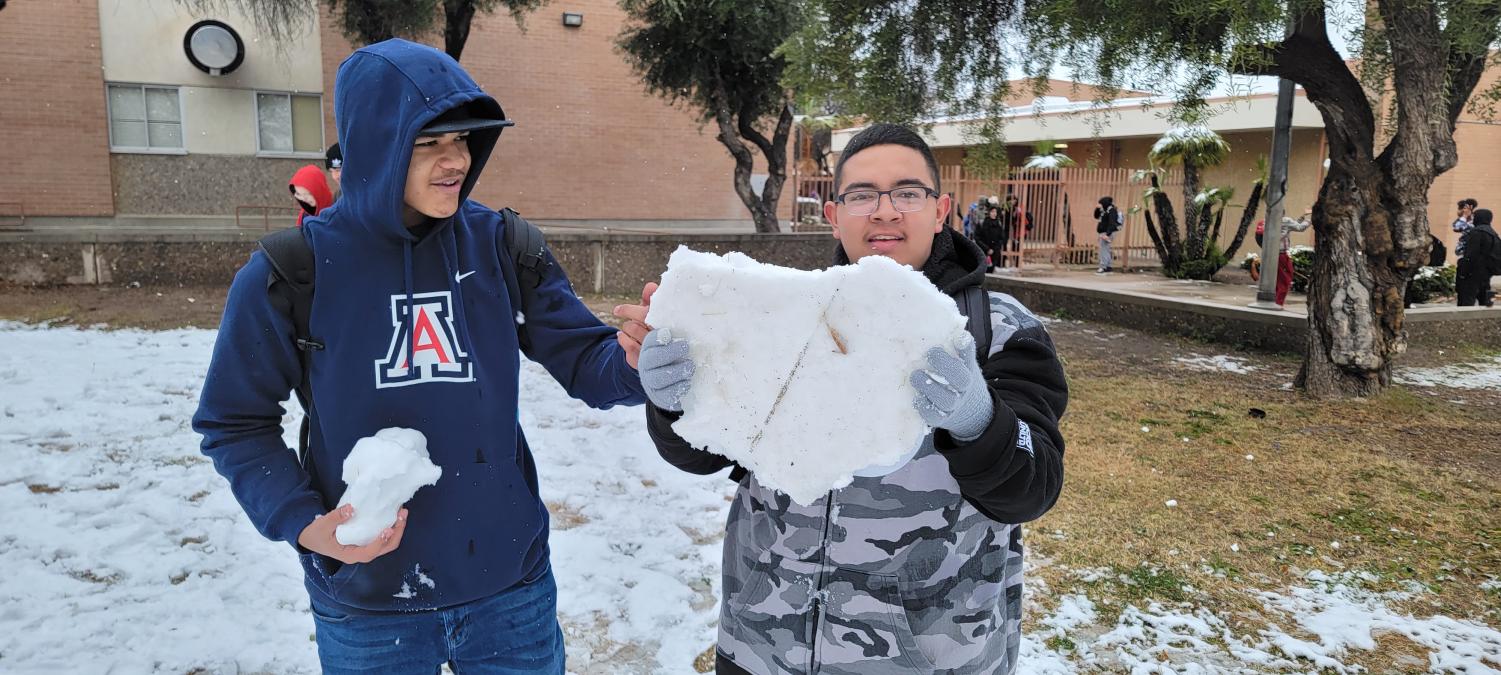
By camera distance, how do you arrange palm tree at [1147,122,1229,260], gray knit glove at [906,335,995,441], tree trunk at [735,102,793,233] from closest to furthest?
1. gray knit glove at [906,335,995,441]
2. tree trunk at [735,102,793,233]
3. palm tree at [1147,122,1229,260]

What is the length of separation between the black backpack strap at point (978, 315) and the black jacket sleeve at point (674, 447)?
0.54 meters

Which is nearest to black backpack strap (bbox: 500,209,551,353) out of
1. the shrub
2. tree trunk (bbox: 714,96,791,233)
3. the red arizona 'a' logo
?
the red arizona 'a' logo

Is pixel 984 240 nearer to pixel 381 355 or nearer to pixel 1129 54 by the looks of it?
pixel 1129 54

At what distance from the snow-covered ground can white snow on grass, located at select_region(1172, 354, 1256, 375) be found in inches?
206

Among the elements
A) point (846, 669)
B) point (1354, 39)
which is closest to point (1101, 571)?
point (846, 669)

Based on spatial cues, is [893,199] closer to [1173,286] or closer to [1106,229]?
[1173,286]

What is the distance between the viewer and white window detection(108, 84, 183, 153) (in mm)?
18109

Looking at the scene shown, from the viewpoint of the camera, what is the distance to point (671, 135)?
70.6 ft

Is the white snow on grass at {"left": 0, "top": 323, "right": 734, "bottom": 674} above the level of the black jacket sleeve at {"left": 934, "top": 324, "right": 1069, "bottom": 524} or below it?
below

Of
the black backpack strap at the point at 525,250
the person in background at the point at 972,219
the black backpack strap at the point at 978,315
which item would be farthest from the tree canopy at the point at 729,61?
the black backpack strap at the point at 978,315

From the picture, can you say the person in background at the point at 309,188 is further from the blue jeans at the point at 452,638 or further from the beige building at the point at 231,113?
the beige building at the point at 231,113

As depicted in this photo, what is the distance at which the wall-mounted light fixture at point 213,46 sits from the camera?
18031 millimetres

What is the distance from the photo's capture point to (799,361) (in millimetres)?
1573

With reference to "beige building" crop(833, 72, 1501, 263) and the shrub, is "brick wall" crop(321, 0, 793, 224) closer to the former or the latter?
"beige building" crop(833, 72, 1501, 263)
